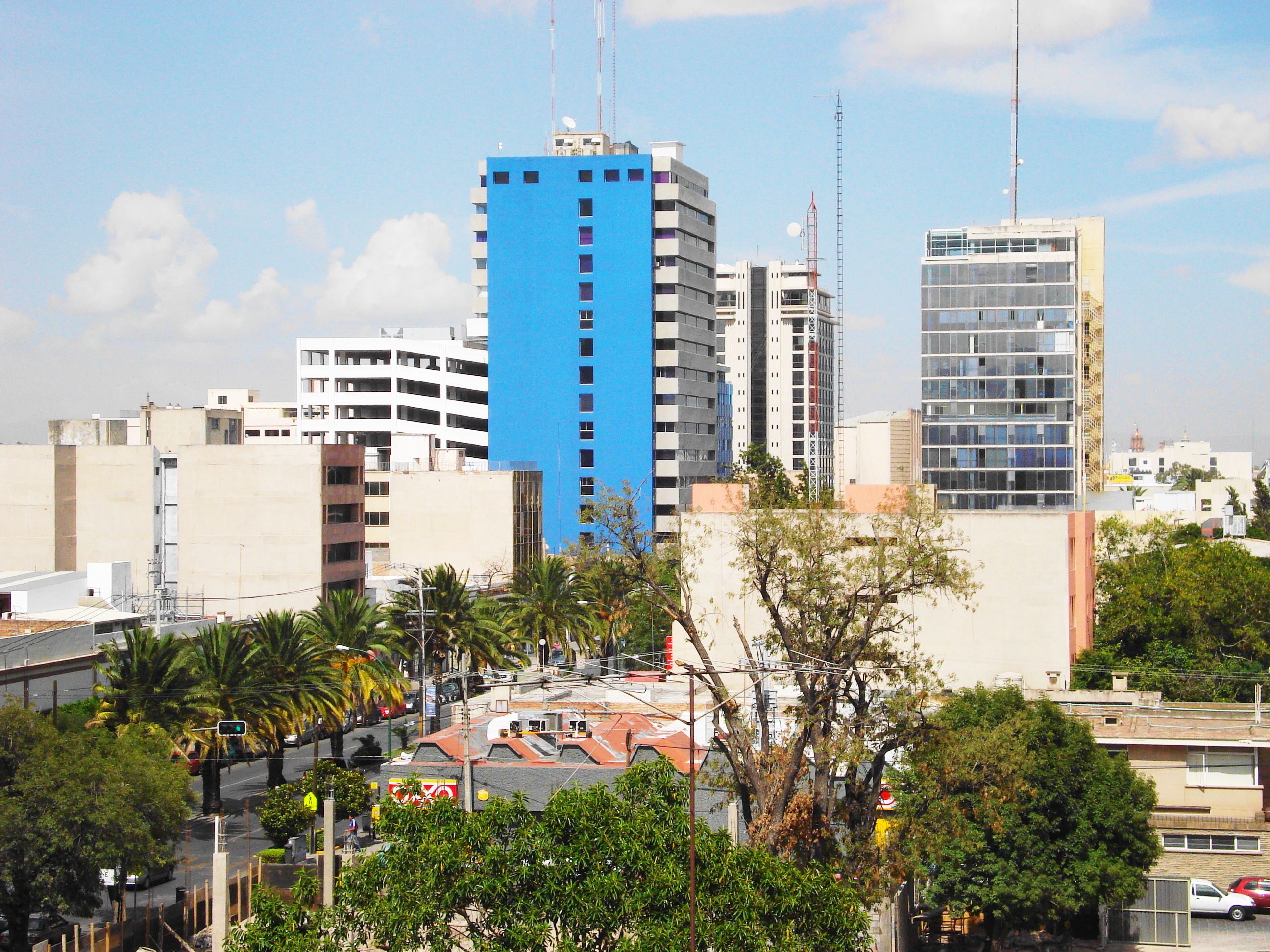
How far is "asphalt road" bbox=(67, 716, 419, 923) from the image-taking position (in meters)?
39.9

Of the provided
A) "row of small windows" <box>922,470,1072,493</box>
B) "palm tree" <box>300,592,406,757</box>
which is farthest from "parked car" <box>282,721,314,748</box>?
"row of small windows" <box>922,470,1072,493</box>

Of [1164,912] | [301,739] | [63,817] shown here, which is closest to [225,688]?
[63,817]

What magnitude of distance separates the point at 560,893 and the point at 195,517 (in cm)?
6050

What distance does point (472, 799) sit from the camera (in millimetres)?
40438

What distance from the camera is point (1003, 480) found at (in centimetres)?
9406

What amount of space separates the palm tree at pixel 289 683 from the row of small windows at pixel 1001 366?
59.0 metres

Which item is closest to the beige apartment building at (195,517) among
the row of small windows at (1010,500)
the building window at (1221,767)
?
the row of small windows at (1010,500)

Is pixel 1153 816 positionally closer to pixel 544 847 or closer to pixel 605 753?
pixel 605 753

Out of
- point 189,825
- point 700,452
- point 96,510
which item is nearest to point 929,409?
point 700,452

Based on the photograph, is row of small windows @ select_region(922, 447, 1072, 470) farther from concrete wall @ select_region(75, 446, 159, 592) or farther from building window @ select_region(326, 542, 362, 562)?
concrete wall @ select_region(75, 446, 159, 592)

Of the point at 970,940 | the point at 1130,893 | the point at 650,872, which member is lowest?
the point at 970,940

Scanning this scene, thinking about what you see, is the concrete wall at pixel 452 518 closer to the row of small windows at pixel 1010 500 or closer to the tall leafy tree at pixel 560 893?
the row of small windows at pixel 1010 500

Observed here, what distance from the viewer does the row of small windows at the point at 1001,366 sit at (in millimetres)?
92875

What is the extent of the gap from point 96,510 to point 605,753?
46487 millimetres
